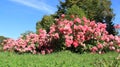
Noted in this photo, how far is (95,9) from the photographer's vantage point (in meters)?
54.0

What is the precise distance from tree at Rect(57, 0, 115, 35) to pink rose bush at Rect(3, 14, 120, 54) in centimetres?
3544

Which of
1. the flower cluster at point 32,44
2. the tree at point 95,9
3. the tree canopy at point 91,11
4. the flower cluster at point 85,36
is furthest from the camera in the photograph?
the tree at point 95,9

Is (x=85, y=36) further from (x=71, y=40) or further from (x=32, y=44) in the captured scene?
(x=32, y=44)

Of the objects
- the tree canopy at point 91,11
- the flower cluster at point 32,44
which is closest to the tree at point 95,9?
the tree canopy at point 91,11

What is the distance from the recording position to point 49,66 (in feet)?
26.8

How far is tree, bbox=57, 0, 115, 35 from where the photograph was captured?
172 feet

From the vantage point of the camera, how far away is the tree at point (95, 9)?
5238 centimetres

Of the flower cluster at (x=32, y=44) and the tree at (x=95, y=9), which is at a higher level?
the tree at (x=95, y=9)

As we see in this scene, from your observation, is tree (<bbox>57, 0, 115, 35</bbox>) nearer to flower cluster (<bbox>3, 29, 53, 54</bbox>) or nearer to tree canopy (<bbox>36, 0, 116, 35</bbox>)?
tree canopy (<bbox>36, 0, 116, 35</bbox>)

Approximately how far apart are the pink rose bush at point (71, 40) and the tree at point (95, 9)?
35444mm

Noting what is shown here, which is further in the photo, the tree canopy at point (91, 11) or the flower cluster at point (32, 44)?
the tree canopy at point (91, 11)

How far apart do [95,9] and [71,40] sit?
40.0m

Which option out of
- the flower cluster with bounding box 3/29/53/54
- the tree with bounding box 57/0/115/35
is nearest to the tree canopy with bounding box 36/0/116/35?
the tree with bounding box 57/0/115/35

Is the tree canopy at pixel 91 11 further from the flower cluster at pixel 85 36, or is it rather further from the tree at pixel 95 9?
the flower cluster at pixel 85 36
